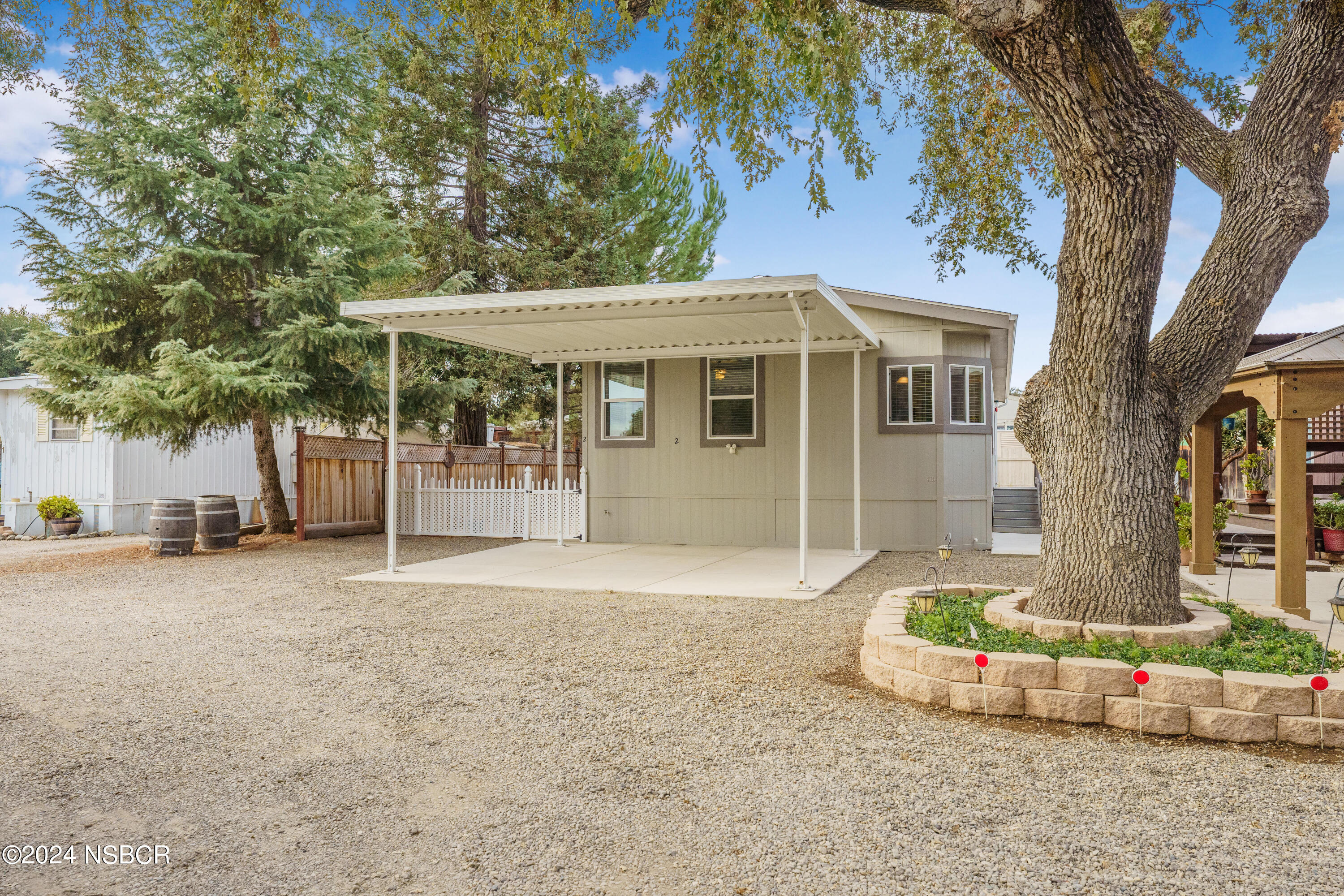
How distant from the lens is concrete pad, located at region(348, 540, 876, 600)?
753 cm

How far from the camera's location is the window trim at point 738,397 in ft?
35.1

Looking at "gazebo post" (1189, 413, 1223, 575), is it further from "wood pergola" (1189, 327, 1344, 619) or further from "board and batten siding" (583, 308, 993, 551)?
"board and batten siding" (583, 308, 993, 551)

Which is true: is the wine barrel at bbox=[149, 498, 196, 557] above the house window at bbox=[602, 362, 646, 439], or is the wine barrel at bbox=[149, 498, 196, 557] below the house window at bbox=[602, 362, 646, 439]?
below

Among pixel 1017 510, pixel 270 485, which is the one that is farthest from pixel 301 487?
pixel 1017 510

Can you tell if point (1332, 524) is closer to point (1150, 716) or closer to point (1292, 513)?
point (1292, 513)

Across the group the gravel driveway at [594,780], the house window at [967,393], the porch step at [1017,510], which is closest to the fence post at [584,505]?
the house window at [967,393]

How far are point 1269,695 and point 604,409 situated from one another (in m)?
8.89

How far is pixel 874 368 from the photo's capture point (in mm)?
10312

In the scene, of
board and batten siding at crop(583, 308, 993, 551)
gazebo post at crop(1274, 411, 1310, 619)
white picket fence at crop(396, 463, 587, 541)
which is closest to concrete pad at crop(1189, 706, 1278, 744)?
gazebo post at crop(1274, 411, 1310, 619)

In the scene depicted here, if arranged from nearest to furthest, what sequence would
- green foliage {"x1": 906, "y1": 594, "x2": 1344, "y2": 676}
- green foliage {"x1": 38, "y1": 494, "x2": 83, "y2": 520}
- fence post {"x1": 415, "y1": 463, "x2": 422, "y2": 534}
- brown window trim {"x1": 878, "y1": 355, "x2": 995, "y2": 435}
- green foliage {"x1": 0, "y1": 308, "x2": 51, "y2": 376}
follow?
green foliage {"x1": 906, "y1": 594, "x2": 1344, "y2": 676} < brown window trim {"x1": 878, "y1": 355, "x2": 995, "y2": 435} < fence post {"x1": 415, "y1": 463, "x2": 422, "y2": 534} < green foliage {"x1": 38, "y1": 494, "x2": 83, "y2": 520} < green foliage {"x1": 0, "y1": 308, "x2": 51, "y2": 376}

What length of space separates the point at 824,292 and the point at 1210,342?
2886mm

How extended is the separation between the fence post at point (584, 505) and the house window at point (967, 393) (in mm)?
4739

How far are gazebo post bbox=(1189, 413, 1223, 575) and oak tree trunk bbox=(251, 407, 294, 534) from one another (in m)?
11.1

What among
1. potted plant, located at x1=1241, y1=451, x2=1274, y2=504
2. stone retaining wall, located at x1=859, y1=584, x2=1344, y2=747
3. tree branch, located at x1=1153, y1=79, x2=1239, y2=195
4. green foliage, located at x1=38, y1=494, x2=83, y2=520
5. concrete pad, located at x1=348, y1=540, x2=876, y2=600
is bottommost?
concrete pad, located at x1=348, y1=540, x2=876, y2=600
